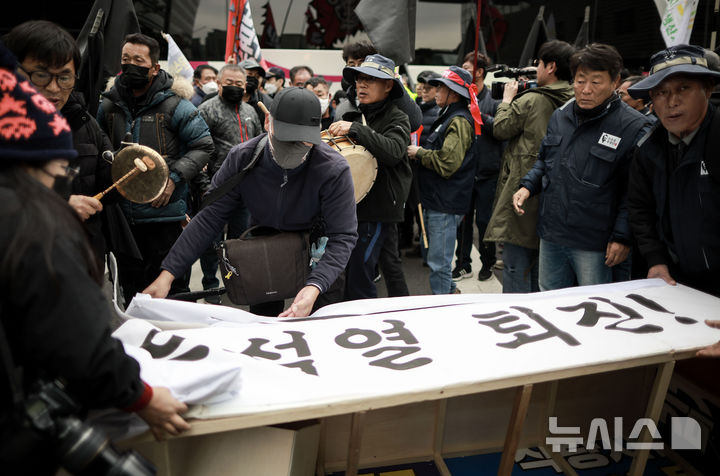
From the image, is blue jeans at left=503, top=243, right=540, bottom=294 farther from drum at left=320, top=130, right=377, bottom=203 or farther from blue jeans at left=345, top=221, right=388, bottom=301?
drum at left=320, top=130, right=377, bottom=203

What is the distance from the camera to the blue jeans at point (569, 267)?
120 inches

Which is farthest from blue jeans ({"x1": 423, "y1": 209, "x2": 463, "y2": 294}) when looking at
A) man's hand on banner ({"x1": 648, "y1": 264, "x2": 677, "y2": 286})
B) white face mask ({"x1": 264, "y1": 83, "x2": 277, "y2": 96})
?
white face mask ({"x1": 264, "y1": 83, "x2": 277, "y2": 96})

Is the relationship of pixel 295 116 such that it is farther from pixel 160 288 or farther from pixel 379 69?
pixel 379 69

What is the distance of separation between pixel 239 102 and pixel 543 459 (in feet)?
13.2

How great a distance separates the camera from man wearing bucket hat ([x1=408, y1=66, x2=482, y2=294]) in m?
4.11

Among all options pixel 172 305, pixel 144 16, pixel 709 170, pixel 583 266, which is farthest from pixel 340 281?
pixel 144 16

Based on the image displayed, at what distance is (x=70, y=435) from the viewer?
1123 millimetres

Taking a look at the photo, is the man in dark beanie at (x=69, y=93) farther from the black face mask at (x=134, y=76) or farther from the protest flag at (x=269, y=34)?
the protest flag at (x=269, y=34)

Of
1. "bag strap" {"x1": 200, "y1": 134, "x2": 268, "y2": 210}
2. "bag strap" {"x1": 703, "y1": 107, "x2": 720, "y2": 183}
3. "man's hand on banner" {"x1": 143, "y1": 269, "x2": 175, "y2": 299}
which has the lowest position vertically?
"man's hand on banner" {"x1": 143, "y1": 269, "x2": 175, "y2": 299}

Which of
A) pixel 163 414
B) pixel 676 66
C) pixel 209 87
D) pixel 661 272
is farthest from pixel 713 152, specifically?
pixel 209 87

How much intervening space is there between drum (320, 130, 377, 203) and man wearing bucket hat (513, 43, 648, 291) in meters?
1.08

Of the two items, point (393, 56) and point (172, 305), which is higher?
point (393, 56)

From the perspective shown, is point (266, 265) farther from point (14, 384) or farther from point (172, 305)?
point (14, 384)

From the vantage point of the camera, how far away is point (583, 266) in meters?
3.09
